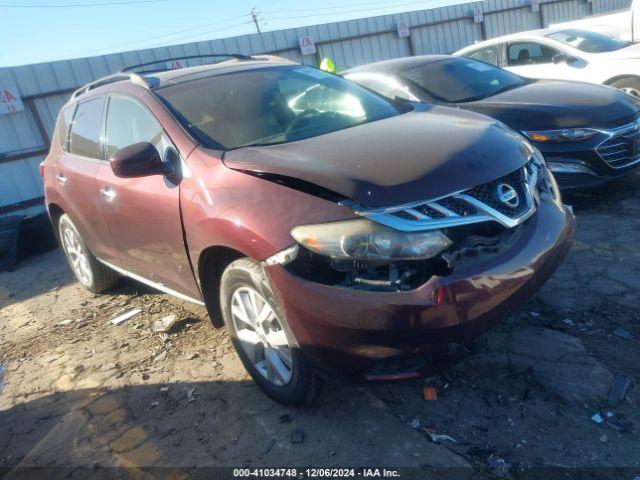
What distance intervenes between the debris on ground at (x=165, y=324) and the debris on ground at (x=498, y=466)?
2445 millimetres

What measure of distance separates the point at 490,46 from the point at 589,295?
5.69 metres

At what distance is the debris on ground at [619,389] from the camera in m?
2.34

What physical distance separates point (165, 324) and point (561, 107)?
381 centimetres

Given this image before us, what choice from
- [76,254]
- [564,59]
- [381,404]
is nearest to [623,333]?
[381,404]

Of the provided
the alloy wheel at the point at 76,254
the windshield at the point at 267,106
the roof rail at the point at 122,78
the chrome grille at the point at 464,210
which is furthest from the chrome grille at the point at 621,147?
the alloy wheel at the point at 76,254

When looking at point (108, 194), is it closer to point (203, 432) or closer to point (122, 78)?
point (122, 78)

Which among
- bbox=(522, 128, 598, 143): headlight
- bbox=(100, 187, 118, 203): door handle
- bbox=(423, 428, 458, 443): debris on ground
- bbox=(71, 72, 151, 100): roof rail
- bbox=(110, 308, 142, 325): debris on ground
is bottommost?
bbox=(110, 308, 142, 325): debris on ground

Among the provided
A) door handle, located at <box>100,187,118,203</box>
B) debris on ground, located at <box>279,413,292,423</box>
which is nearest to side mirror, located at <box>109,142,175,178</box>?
door handle, located at <box>100,187,118,203</box>

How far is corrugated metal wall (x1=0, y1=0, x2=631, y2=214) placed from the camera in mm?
9203

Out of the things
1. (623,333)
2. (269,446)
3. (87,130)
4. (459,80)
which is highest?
(87,130)

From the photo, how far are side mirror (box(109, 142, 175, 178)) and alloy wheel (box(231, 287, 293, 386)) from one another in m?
0.81

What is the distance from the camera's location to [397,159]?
2400 mm

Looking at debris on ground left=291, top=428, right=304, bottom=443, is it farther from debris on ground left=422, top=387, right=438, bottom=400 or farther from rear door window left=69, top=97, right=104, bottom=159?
rear door window left=69, top=97, right=104, bottom=159

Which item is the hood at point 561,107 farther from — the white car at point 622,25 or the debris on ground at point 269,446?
the white car at point 622,25
